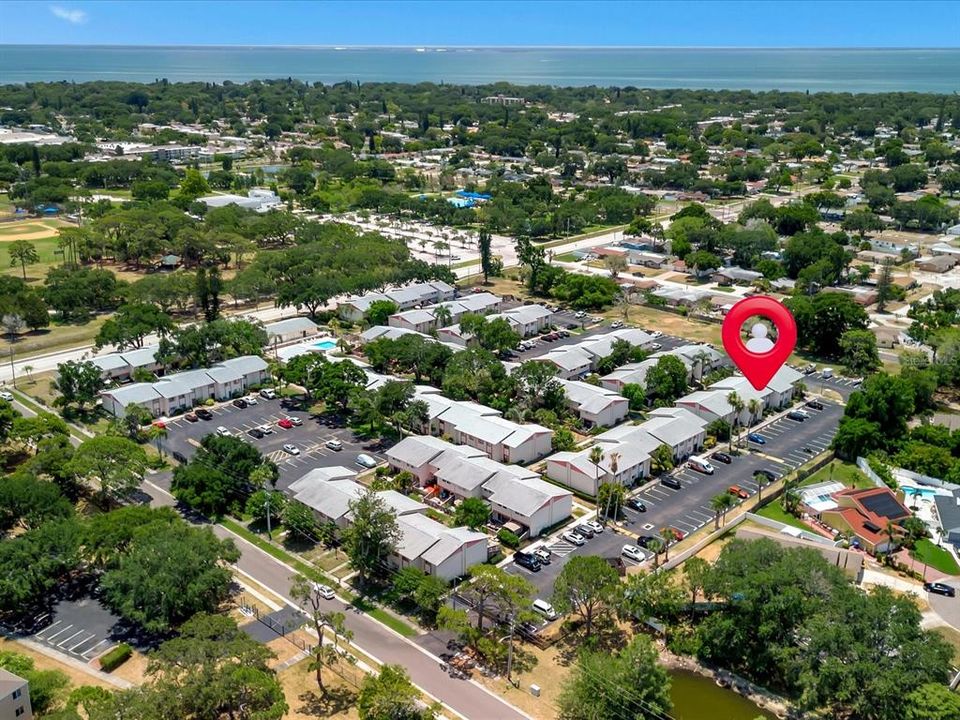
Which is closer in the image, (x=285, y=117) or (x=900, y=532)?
(x=900, y=532)

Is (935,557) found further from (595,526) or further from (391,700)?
(391,700)

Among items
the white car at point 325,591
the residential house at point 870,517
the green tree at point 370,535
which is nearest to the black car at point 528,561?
the green tree at point 370,535

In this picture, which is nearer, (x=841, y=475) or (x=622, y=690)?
(x=622, y=690)

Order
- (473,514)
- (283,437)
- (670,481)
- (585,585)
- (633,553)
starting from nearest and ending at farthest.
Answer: (585,585) < (633,553) < (473,514) < (670,481) < (283,437)

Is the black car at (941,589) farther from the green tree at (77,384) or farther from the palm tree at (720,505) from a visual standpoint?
the green tree at (77,384)

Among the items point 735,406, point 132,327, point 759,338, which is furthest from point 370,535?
point 132,327

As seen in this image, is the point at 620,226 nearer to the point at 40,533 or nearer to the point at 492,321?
the point at 492,321

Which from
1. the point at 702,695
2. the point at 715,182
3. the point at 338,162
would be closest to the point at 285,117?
the point at 338,162
